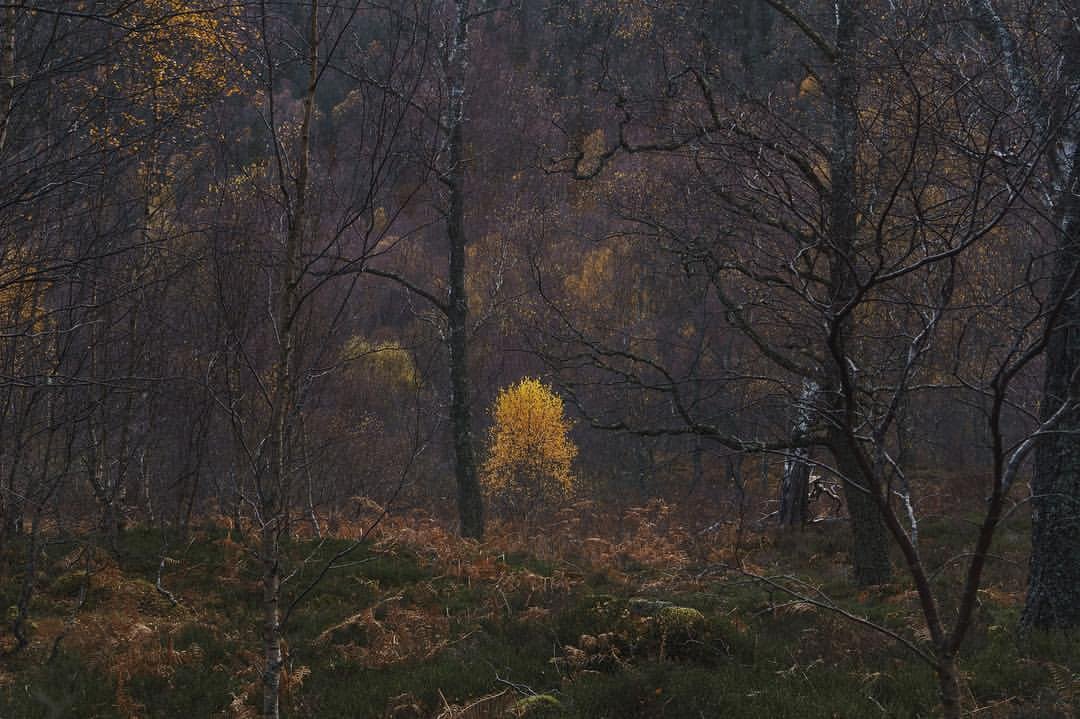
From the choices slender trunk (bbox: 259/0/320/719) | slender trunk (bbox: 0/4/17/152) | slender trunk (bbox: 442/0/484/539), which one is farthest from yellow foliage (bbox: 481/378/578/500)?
slender trunk (bbox: 259/0/320/719)

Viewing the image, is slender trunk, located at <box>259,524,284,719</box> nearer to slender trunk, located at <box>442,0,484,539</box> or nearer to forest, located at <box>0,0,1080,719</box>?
forest, located at <box>0,0,1080,719</box>

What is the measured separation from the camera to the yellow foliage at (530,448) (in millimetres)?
29391

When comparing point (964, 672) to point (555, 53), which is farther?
point (555, 53)

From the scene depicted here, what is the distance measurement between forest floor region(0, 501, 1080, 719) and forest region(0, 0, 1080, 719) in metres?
0.04

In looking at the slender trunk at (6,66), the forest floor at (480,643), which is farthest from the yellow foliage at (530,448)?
the slender trunk at (6,66)

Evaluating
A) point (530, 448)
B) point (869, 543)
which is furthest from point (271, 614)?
point (530, 448)

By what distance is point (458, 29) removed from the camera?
1270 cm

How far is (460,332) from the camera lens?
1273 centimetres

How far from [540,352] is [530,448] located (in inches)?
878

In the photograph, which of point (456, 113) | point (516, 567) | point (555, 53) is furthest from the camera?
point (555, 53)

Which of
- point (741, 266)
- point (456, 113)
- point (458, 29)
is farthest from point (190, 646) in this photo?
point (458, 29)

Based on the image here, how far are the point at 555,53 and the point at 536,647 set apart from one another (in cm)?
1015

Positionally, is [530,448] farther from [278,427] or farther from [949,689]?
[949,689]

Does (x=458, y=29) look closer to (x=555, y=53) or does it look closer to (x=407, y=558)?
(x=555, y=53)
